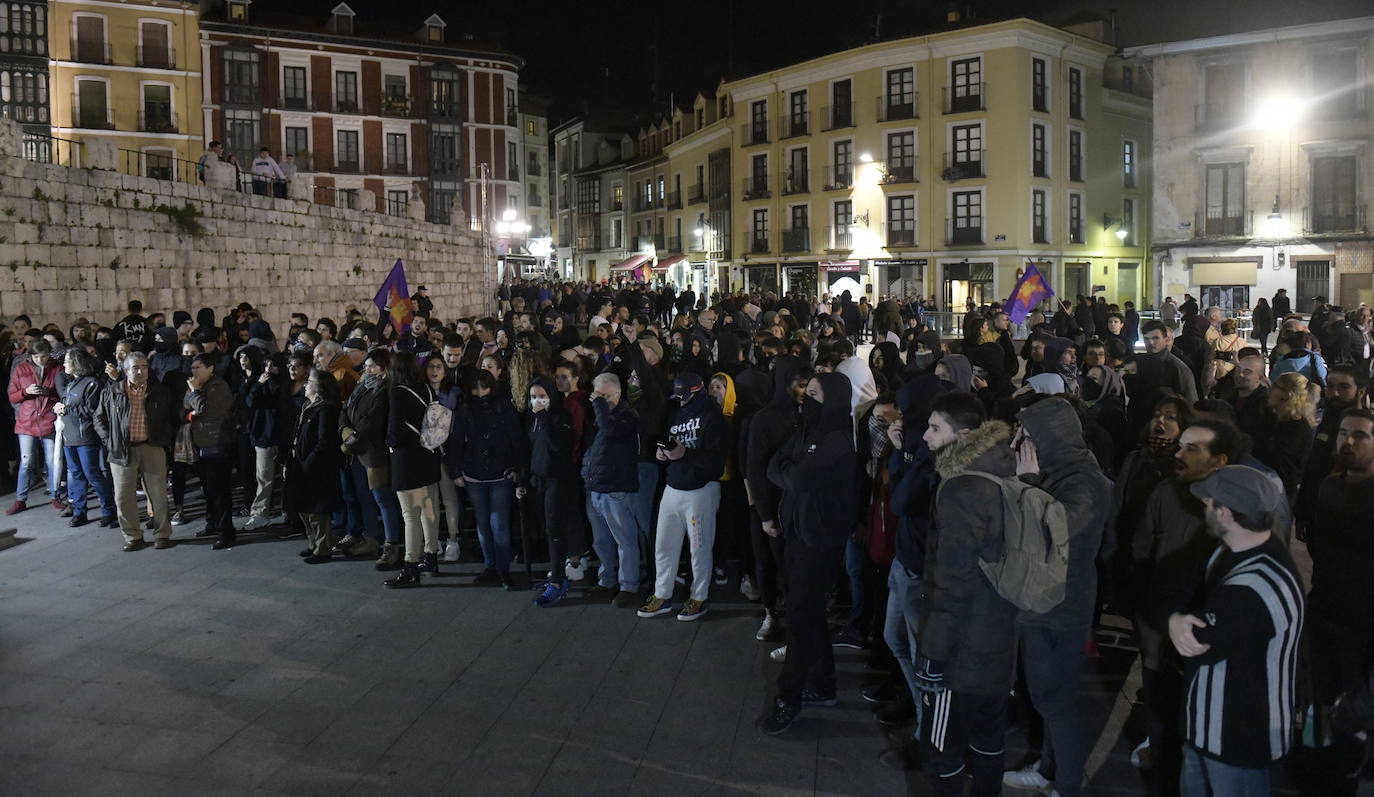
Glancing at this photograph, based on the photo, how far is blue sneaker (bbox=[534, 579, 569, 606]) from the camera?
6.73 m

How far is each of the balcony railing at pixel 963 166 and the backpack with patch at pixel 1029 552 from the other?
3599 centimetres

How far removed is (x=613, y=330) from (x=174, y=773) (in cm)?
799

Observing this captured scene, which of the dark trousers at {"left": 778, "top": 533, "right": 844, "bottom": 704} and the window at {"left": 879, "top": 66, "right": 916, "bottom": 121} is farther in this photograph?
the window at {"left": 879, "top": 66, "right": 916, "bottom": 121}

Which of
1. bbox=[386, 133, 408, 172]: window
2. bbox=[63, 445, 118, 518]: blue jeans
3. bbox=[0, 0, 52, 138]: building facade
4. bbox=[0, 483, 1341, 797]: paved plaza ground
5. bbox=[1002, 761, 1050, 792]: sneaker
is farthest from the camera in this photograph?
bbox=[386, 133, 408, 172]: window

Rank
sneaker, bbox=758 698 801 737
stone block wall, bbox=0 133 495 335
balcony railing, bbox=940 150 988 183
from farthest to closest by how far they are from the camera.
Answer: balcony railing, bbox=940 150 988 183
stone block wall, bbox=0 133 495 335
sneaker, bbox=758 698 801 737

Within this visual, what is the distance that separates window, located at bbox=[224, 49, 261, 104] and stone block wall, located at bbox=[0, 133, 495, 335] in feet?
69.5

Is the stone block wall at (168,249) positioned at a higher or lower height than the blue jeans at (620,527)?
higher

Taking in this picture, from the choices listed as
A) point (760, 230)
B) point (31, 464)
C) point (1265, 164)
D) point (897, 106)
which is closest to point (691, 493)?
point (31, 464)

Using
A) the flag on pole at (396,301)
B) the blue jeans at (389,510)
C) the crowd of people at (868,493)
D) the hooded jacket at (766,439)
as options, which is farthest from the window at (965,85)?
the hooded jacket at (766,439)

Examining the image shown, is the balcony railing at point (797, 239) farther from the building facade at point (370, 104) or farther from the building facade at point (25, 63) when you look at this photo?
the building facade at point (25, 63)

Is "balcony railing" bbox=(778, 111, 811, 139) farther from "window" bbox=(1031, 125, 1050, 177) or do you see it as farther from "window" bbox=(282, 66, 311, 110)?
"window" bbox=(282, 66, 311, 110)

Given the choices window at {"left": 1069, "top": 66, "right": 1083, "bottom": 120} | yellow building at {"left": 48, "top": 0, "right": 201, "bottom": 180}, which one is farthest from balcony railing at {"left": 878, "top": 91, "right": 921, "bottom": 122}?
yellow building at {"left": 48, "top": 0, "right": 201, "bottom": 180}

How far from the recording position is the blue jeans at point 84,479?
29.3ft

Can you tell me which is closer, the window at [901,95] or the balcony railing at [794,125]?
the window at [901,95]
